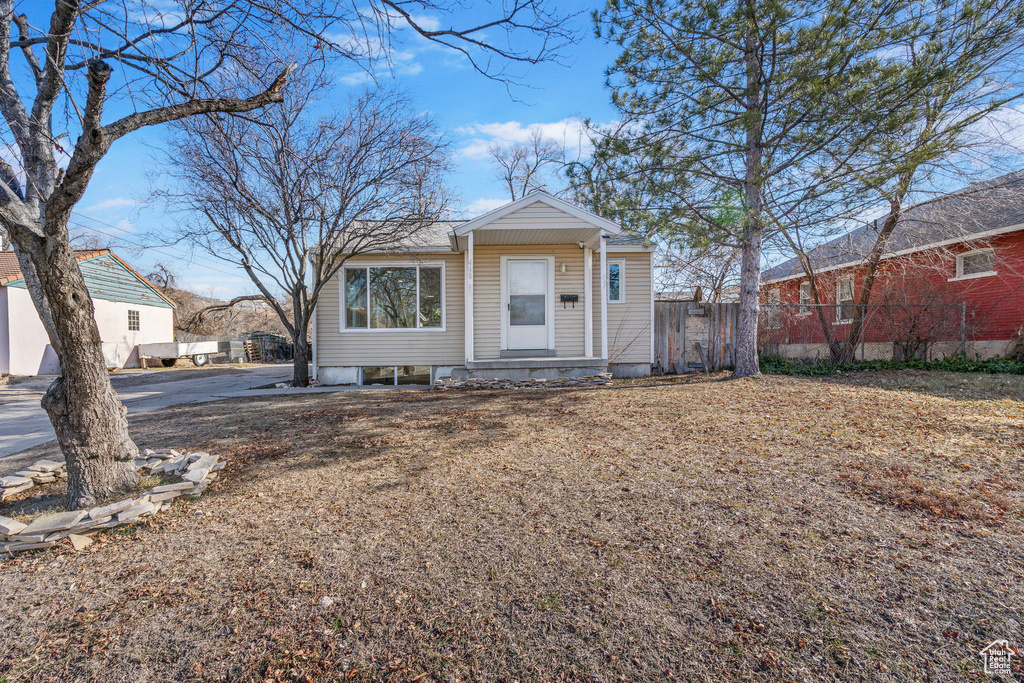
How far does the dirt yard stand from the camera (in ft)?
5.98

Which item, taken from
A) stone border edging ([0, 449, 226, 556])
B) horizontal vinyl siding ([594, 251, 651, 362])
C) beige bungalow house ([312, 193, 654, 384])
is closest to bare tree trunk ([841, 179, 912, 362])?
horizontal vinyl siding ([594, 251, 651, 362])

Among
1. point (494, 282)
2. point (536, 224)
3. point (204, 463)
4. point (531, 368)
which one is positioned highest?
point (536, 224)

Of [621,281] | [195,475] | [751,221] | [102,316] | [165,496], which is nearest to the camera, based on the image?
[165,496]

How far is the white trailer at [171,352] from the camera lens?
57.2 feet

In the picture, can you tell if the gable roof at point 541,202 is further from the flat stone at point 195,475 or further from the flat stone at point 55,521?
the flat stone at point 55,521

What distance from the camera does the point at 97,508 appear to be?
295 centimetres

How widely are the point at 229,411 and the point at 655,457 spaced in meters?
6.01

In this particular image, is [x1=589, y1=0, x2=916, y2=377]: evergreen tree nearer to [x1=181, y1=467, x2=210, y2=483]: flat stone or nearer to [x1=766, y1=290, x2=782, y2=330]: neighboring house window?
[x1=766, y1=290, x2=782, y2=330]: neighboring house window

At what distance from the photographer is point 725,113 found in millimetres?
7723

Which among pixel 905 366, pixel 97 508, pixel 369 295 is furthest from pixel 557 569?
pixel 905 366

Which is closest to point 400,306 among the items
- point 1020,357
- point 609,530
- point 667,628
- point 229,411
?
point 229,411

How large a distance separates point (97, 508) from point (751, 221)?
8.54 m

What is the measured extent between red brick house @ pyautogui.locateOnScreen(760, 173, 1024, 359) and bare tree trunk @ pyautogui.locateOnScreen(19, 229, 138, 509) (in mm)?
11472

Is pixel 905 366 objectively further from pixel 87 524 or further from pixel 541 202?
pixel 87 524
